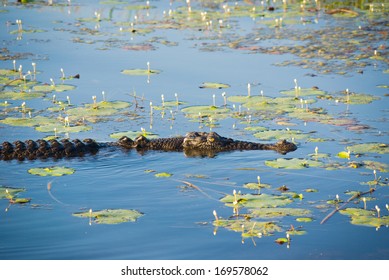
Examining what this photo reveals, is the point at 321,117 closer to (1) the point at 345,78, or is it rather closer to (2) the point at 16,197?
(1) the point at 345,78

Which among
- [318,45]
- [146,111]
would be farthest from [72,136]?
[318,45]

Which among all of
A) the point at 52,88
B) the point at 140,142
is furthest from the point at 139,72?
the point at 140,142

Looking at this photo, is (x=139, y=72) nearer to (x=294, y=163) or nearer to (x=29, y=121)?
(x=29, y=121)

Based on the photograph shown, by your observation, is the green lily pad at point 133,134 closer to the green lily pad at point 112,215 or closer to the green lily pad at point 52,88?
the green lily pad at point 52,88

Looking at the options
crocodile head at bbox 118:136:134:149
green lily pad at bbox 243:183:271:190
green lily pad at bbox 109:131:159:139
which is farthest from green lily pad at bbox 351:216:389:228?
green lily pad at bbox 109:131:159:139

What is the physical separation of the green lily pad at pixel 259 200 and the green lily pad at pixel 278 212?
0.12 m

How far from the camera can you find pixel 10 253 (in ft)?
27.2

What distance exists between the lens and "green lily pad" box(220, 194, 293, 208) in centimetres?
927

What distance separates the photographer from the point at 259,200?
30.8ft

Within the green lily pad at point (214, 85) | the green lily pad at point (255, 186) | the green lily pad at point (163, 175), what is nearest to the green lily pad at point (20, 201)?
the green lily pad at point (163, 175)

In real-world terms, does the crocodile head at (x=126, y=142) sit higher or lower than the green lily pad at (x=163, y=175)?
higher

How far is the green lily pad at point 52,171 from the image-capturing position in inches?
416

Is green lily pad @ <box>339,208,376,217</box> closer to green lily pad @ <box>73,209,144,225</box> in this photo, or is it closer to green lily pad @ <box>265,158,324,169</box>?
green lily pad @ <box>265,158,324,169</box>

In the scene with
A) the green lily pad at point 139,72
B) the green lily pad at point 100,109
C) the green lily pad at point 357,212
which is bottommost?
the green lily pad at point 357,212
